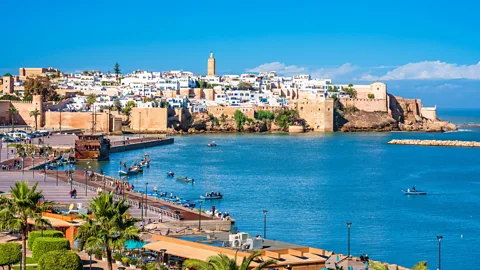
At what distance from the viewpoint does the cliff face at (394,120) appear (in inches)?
3821

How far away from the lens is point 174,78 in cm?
11000

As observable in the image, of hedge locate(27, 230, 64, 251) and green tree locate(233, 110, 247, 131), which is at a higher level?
green tree locate(233, 110, 247, 131)

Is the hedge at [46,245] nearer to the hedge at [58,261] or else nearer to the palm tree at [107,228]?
the hedge at [58,261]

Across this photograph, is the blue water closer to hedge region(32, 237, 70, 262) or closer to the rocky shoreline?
the rocky shoreline

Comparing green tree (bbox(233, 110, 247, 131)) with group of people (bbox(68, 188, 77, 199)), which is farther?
green tree (bbox(233, 110, 247, 131))

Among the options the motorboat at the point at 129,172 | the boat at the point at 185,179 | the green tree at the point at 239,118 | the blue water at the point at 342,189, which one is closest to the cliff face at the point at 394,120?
the green tree at the point at 239,118

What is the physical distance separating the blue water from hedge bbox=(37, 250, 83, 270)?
10511 millimetres

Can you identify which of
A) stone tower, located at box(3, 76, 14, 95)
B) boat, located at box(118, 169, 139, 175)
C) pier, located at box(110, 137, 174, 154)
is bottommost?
boat, located at box(118, 169, 139, 175)

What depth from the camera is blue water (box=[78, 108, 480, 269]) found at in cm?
2736

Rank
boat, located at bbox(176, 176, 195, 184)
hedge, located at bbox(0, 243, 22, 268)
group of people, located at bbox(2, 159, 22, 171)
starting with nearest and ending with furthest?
hedge, located at bbox(0, 243, 22, 268) → group of people, located at bbox(2, 159, 22, 171) → boat, located at bbox(176, 176, 195, 184)

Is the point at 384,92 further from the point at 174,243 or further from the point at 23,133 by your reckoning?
the point at 174,243

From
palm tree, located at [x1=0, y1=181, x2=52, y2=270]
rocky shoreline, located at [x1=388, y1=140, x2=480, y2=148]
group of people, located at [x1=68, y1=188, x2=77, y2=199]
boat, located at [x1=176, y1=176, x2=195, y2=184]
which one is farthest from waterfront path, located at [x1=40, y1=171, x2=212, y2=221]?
rocky shoreline, located at [x1=388, y1=140, x2=480, y2=148]

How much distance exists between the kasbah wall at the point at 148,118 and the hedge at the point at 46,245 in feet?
216

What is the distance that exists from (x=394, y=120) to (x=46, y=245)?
85823mm
